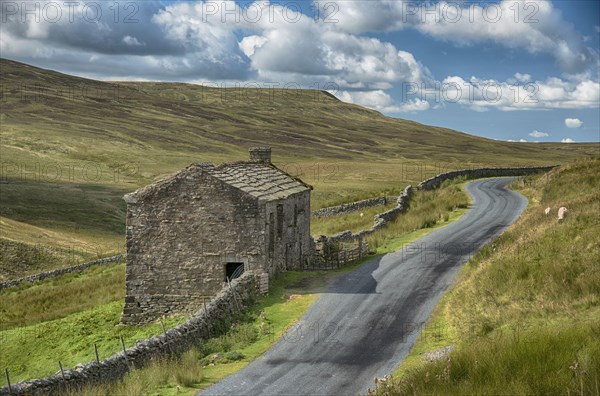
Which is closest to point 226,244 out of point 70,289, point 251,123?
point 70,289

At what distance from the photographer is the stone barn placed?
2348 centimetres

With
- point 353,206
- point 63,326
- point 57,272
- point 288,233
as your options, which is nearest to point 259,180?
point 288,233

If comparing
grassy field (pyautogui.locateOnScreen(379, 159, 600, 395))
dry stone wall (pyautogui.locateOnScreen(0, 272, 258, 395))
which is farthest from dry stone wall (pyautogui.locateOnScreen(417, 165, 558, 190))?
dry stone wall (pyautogui.locateOnScreen(0, 272, 258, 395))

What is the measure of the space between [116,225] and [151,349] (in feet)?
145

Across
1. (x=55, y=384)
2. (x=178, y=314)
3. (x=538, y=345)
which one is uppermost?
(x=538, y=345)

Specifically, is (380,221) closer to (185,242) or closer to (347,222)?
(347,222)

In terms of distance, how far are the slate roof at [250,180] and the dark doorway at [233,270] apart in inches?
101

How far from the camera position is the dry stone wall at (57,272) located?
37.4 metres

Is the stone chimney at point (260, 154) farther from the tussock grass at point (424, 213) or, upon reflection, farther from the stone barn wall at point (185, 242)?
the stone barn wall at point (185, 242)

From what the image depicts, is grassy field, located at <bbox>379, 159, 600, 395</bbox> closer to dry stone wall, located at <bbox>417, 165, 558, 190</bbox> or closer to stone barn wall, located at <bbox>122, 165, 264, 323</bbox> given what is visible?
stone barn wall, located at <bbox>122, 165, 264, 323</bbox>

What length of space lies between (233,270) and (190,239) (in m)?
1.94

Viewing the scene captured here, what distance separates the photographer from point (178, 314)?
23.6 m

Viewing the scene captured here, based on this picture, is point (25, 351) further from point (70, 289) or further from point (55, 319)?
point (70, 289)

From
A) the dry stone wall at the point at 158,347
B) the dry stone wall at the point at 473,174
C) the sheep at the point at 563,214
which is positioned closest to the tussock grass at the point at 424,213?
the dry stone wall at the point at 473,174
